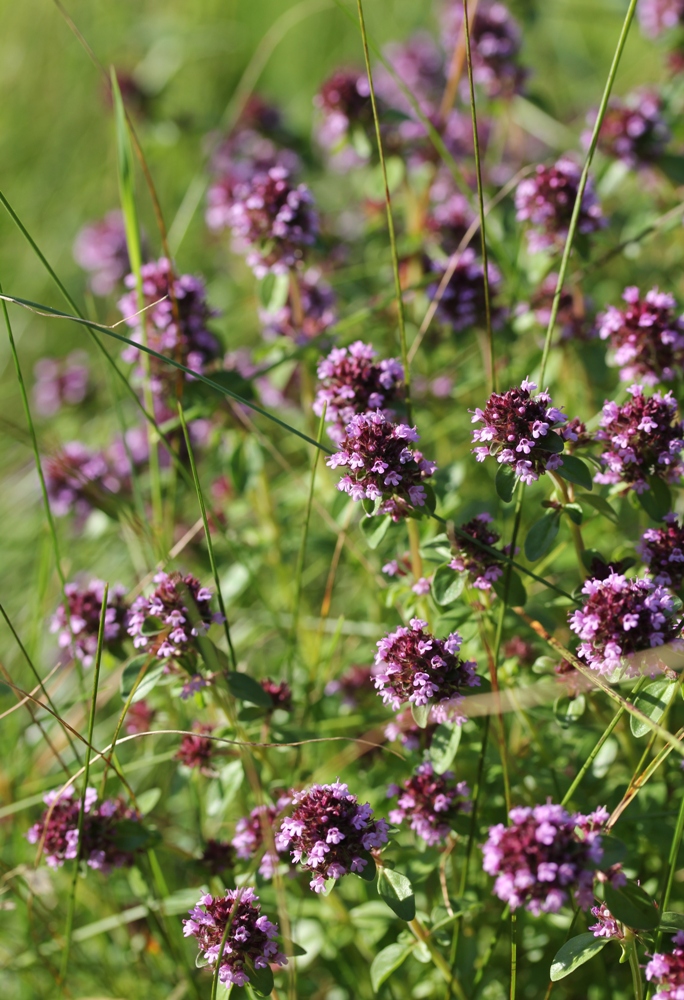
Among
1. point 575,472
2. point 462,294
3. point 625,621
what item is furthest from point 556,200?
point 625,621

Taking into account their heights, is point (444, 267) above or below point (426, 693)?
above

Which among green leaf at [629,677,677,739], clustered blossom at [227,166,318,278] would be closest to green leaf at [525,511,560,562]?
green leaf at [629,677,677,739]

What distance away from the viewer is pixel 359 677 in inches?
115

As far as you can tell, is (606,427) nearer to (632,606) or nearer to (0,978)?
(632,606)

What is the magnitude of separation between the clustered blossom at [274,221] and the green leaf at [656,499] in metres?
1.54

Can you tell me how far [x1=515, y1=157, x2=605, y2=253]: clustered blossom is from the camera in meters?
2.99

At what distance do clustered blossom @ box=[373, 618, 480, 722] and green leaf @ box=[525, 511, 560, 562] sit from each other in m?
0.29

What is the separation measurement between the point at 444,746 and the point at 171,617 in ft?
2.42

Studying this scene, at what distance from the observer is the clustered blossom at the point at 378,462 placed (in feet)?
6.67

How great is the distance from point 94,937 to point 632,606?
2.13 meters

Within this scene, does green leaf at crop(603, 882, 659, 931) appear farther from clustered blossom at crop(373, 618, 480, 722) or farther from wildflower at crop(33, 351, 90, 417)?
wildflower at crop(33, 351, 90, 417)

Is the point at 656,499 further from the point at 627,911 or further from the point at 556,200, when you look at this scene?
the point at 556,200

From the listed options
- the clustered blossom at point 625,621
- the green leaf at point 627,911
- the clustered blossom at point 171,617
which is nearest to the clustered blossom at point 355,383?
the clustered blossom at point 171,617

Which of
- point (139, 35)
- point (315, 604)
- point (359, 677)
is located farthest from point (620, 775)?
point (139, 35)
